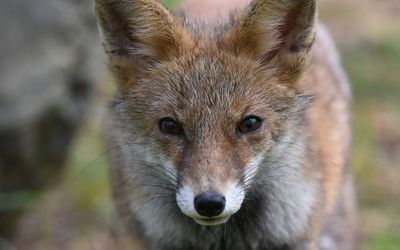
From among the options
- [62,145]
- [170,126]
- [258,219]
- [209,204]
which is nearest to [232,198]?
[209,204]

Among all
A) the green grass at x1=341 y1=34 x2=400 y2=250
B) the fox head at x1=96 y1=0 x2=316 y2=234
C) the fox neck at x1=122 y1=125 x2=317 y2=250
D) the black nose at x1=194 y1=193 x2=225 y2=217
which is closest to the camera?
the black nose at x1=194 y1=193 x2=225 y2=217

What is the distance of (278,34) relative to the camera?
6.43 metres

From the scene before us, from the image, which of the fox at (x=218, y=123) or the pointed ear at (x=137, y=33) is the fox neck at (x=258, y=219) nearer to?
the fox at (x=218, y=123)

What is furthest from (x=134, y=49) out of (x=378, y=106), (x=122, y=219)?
(x=378, y=106)

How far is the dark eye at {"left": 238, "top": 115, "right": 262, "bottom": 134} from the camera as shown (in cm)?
597

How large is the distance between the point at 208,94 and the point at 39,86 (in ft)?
12.0

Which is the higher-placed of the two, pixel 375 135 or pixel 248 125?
pixel 248 125

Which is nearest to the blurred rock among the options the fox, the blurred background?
the blurred background

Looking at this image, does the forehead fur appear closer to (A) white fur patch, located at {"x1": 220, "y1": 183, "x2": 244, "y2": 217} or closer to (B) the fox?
(B) the fox

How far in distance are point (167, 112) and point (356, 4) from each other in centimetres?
1020

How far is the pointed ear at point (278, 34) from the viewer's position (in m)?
6.29

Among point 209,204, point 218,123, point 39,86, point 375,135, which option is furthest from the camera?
point 375,135

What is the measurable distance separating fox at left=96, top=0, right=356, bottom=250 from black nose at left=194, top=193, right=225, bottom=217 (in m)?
0.02

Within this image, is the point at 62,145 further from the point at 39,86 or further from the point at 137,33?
the point at 137,33
